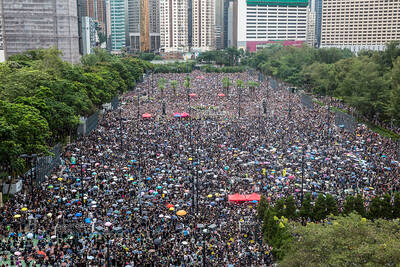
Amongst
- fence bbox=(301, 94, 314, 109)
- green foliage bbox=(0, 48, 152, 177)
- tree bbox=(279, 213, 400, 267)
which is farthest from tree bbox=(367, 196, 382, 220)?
fence bbox=(301, 94, 314, 109)

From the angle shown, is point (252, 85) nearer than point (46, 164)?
No

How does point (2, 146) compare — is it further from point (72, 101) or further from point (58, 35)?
point (58, 35)

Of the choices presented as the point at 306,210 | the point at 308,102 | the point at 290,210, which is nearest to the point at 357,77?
the point at 308,102

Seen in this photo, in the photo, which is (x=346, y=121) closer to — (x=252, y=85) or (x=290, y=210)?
(x=290, y=210)

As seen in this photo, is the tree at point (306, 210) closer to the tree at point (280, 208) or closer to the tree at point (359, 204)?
the tree at point (280, 208)

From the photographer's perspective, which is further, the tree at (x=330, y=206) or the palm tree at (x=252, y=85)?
the palm tree at (x=252, y=85)

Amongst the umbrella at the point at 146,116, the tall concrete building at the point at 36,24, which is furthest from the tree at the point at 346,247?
the tall concrete building at the point at 36,24

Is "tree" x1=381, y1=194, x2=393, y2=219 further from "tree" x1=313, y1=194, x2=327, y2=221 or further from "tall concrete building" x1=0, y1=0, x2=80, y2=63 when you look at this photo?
"tall concrete building" x1=0, y1=0, x2=80, y2=63
